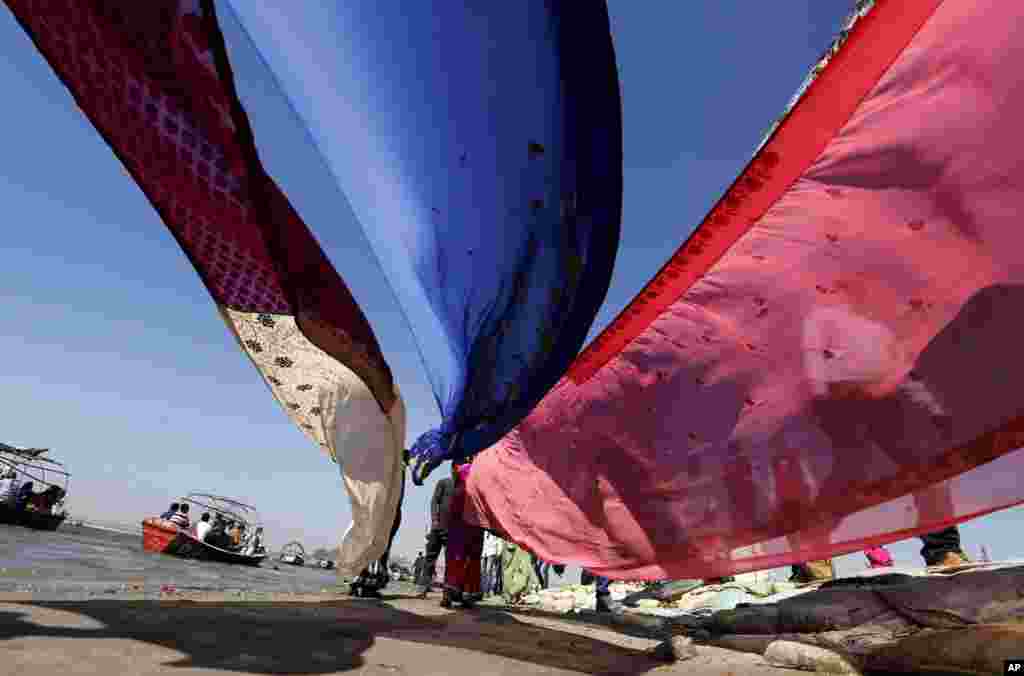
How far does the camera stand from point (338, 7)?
206 centimetres

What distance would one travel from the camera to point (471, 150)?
2197mm

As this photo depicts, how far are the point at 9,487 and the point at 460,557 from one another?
61.9 feet

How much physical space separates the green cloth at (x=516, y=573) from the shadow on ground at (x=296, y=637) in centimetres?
729

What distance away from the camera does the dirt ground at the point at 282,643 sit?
83.4 inches

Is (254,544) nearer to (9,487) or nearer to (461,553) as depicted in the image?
(9,487)

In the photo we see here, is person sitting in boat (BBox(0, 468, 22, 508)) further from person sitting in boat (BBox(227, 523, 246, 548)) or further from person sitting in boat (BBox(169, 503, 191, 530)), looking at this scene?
person sitting in boat (BBox(227, 523, 246, 548))

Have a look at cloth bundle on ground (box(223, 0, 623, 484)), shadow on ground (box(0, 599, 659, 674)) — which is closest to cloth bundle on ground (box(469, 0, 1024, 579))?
shadow on ground (box(0, 599, 659, 674))

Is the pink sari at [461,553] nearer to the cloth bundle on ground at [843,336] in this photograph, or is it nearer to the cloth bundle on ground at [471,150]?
the cloth bundle on ground at [843,336]

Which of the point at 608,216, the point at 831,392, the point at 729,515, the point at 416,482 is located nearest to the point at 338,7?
the point at 608,216

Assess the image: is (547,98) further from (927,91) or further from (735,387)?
(735,387)

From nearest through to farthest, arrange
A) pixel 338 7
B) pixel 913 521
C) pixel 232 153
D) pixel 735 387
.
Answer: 1. pixel 338 7
2. pixel 232 153
3. pixel 913 521
4. pixel 735 387

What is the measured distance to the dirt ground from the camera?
2.12 m

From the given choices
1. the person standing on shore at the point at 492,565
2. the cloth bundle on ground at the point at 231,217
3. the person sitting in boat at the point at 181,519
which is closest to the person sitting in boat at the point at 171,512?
the person sitting in boat at the point at 181,519

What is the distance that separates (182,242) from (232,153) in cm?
79
